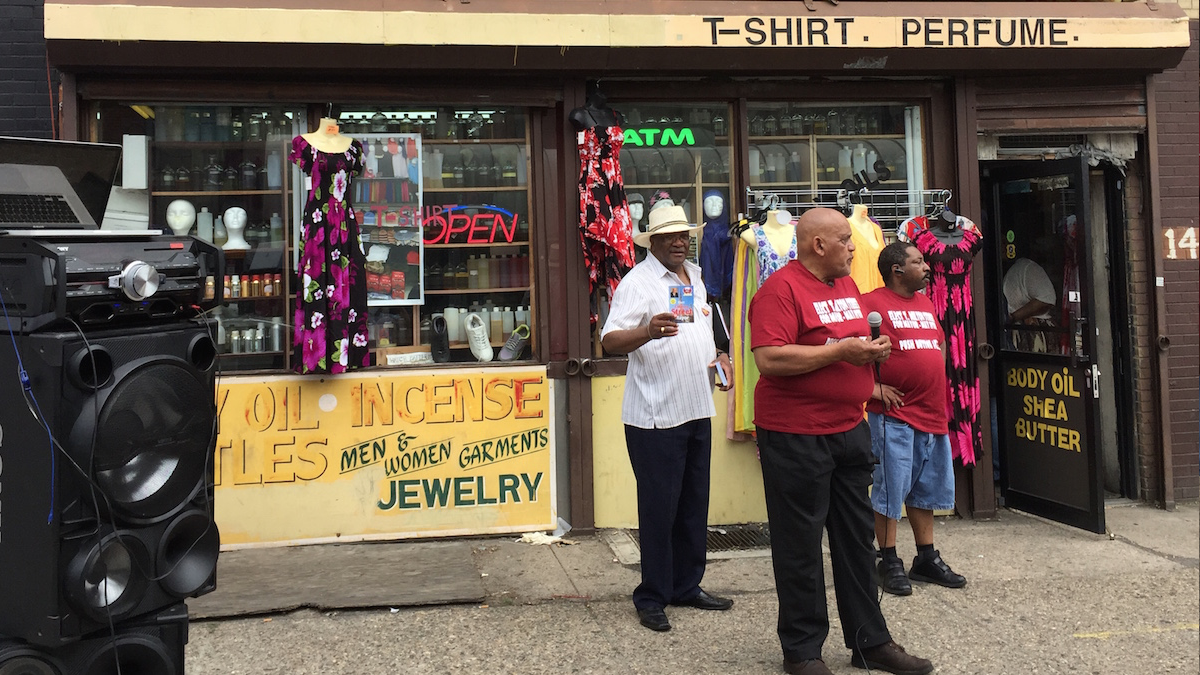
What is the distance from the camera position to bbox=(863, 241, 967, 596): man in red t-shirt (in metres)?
5.52

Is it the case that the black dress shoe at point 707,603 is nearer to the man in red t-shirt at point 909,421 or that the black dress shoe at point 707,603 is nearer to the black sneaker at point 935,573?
the man in red t-shirt at point 909,421

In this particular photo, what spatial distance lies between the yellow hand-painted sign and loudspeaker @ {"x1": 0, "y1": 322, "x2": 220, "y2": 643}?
3.01 metres

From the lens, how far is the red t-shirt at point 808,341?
14.3 ft

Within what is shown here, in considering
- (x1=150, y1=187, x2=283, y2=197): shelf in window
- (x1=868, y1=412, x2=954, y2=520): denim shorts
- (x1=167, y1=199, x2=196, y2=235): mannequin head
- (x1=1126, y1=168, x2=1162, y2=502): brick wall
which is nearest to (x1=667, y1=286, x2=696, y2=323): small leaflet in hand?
(x1=868, y1=412, x2=954, y2=520): denim shorts

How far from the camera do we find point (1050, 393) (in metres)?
7.12

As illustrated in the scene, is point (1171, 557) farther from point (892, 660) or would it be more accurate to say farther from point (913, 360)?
point (892, 660)

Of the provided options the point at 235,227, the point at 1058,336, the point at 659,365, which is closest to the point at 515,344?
the point at 235,227

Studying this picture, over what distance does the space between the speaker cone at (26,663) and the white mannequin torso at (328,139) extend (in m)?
3.87

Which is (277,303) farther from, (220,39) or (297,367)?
(220,39)

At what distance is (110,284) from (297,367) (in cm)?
321

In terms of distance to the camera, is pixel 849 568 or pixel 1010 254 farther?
pixel 1010 254

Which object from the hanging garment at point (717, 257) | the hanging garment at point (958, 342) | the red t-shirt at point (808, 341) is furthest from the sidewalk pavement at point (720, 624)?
the hanging garment at point (717, 257)

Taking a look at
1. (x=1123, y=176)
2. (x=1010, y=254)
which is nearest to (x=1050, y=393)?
(x=1010, y=254)

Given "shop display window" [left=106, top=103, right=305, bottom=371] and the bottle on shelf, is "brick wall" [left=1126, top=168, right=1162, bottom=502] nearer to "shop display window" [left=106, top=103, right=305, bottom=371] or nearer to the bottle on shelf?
the bottle on shelf
